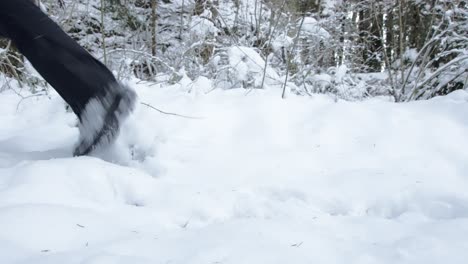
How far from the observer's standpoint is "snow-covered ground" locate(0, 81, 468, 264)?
957 millimetres

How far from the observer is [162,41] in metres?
6.05

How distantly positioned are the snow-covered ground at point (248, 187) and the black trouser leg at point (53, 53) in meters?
0.23

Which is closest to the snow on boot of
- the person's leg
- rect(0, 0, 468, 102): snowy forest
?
the person's leg

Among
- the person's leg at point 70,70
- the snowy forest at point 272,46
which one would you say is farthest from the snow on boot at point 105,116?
the snowy forest at point 272,46

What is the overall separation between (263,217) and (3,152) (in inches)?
42.0

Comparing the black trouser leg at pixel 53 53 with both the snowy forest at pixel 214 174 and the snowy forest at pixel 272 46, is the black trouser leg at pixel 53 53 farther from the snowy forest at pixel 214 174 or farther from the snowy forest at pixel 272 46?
the snowy forest at pixel 272 46

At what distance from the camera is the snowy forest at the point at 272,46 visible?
3.09 metres

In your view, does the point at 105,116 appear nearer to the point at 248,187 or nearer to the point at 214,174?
the point at 214,174

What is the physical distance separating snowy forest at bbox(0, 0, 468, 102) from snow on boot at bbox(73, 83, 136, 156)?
1.20 meters

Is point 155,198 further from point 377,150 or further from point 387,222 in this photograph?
point 377,150

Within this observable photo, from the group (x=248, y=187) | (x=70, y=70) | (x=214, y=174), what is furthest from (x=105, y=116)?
(x=248, y=187)

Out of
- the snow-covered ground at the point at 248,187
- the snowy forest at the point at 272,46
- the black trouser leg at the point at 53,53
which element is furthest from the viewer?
the snowy forest at the point at 272,46

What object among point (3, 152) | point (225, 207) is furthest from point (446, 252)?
point (3, 152)

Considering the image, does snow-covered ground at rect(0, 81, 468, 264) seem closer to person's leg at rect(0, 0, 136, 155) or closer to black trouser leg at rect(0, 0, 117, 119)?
person's leg at rect(0, 0, 136, 155)
